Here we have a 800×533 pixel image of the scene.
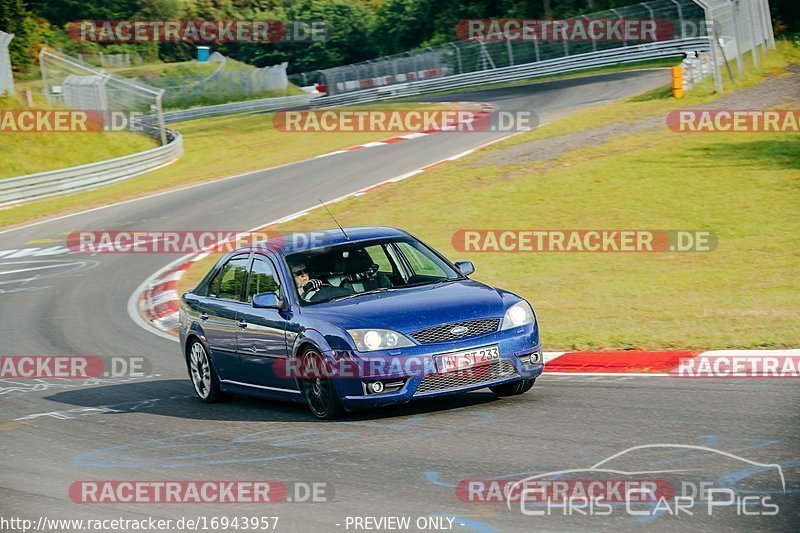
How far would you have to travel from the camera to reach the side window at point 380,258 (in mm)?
9789

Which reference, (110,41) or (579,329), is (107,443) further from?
(110,41)

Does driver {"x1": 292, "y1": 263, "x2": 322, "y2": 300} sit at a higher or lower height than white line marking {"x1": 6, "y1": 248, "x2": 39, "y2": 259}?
higher

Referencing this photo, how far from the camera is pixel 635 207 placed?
2092cm

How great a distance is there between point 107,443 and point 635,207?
1402cm

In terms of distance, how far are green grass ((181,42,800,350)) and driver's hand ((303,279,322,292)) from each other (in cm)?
314

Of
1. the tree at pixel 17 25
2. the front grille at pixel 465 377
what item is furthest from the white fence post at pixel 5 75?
the front grille at pixel 465 377

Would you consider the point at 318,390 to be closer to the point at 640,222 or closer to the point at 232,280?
the point at 232,280

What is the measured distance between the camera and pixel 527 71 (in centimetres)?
5550

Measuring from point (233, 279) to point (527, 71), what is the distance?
1837 inches

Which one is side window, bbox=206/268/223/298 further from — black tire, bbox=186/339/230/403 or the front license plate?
the front license plate

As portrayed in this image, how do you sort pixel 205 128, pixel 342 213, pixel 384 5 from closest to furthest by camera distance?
pixel 342 213 → pixel 205 128 → pixel 384 5

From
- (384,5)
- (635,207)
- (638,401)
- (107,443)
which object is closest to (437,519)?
(638,401)

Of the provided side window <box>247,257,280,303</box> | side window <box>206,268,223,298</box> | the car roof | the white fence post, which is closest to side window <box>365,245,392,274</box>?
the car roof

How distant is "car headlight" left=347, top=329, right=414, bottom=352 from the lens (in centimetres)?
846
